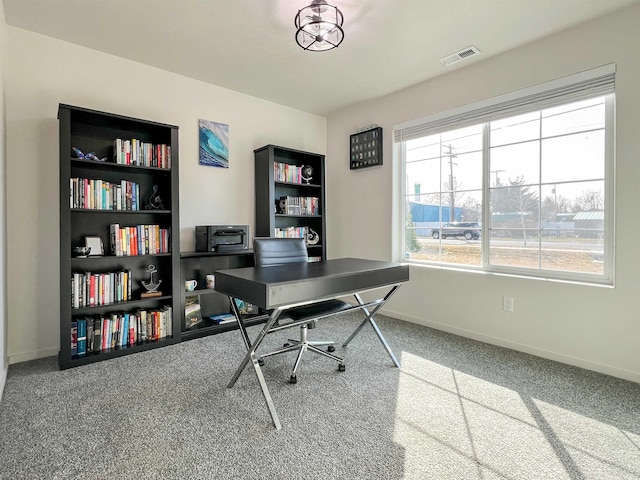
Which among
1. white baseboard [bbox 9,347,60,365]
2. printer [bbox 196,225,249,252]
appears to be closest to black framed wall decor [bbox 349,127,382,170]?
printer [bbox 196,225,249,252]

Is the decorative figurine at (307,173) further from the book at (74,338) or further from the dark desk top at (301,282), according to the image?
the book at (74,338)

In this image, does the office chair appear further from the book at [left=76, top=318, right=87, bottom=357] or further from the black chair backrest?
the book at [left=76, top=318, right=87, bottom=357]

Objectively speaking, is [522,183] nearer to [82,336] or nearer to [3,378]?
[82,336]

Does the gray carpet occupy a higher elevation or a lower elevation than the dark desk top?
lower

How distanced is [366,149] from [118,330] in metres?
3.19

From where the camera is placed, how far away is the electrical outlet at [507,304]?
9.32ft

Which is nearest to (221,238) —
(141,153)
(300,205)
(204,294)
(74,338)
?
(204,294)

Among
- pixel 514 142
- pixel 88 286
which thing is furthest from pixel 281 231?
pixel 514 142

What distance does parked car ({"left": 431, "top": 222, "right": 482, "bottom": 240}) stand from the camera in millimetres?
3166

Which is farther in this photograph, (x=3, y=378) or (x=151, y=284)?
(x=151, y=284)

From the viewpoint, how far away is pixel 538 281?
269cm

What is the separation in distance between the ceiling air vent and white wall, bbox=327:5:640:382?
0.20 m

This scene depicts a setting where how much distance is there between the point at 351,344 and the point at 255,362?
1280 mm

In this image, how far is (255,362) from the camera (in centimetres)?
180
